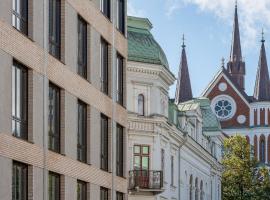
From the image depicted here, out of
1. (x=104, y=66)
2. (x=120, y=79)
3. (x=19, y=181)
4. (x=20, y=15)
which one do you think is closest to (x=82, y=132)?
(x=104, y=66)

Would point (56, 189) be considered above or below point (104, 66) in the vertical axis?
below

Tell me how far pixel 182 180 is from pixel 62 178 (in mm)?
30109

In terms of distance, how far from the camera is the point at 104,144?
36.8 m

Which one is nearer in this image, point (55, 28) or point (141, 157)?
point (55, 28)

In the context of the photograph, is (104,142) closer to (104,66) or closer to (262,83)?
(104,66)

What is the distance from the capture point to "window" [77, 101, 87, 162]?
33312mm

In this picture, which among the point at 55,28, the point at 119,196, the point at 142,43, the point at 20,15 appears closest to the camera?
the point at 20,15

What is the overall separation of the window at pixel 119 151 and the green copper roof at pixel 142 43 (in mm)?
9739

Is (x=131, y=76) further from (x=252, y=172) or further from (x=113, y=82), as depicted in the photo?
(x=252, y=172)

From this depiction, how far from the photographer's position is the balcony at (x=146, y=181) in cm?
4781

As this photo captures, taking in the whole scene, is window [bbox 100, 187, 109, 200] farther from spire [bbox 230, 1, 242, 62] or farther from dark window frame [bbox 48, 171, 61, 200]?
spire [bbox 230, 1, 242, 62]

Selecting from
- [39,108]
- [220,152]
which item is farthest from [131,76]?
[220,152]

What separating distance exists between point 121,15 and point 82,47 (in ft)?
20.6

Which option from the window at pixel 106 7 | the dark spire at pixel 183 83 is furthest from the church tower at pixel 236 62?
the window at pixel 106 7
